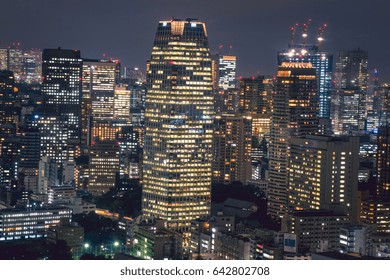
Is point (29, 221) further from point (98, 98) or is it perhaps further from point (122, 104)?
point (98, 98)

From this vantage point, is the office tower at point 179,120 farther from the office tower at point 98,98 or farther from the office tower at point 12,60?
the office tower at point 98,98

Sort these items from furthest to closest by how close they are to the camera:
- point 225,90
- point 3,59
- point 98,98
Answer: point 98,98, point 225,90, point 3,59

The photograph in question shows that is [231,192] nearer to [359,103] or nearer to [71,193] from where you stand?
[71,193]

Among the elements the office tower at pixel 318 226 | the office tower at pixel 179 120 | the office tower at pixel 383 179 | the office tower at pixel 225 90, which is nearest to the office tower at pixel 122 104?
the office tower at pixel 225 90

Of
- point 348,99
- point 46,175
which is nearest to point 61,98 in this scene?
point 46,175
